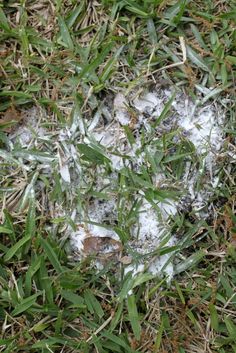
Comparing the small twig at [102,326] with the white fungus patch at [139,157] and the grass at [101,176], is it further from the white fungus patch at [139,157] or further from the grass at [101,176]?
the white fungus patch at [139,157]

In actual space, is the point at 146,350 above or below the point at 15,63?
below

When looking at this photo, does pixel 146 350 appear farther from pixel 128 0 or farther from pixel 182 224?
pixel 128 0

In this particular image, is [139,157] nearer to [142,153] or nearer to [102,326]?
[142,153]

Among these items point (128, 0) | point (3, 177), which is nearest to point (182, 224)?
point (3, 177)

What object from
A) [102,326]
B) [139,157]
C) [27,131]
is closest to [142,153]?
[139,157]

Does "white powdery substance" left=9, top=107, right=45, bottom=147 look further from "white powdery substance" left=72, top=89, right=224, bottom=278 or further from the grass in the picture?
"white powdery substance" left=72, top=89, right=224, bottom=278

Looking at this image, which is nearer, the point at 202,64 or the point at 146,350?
the point at 146,350
